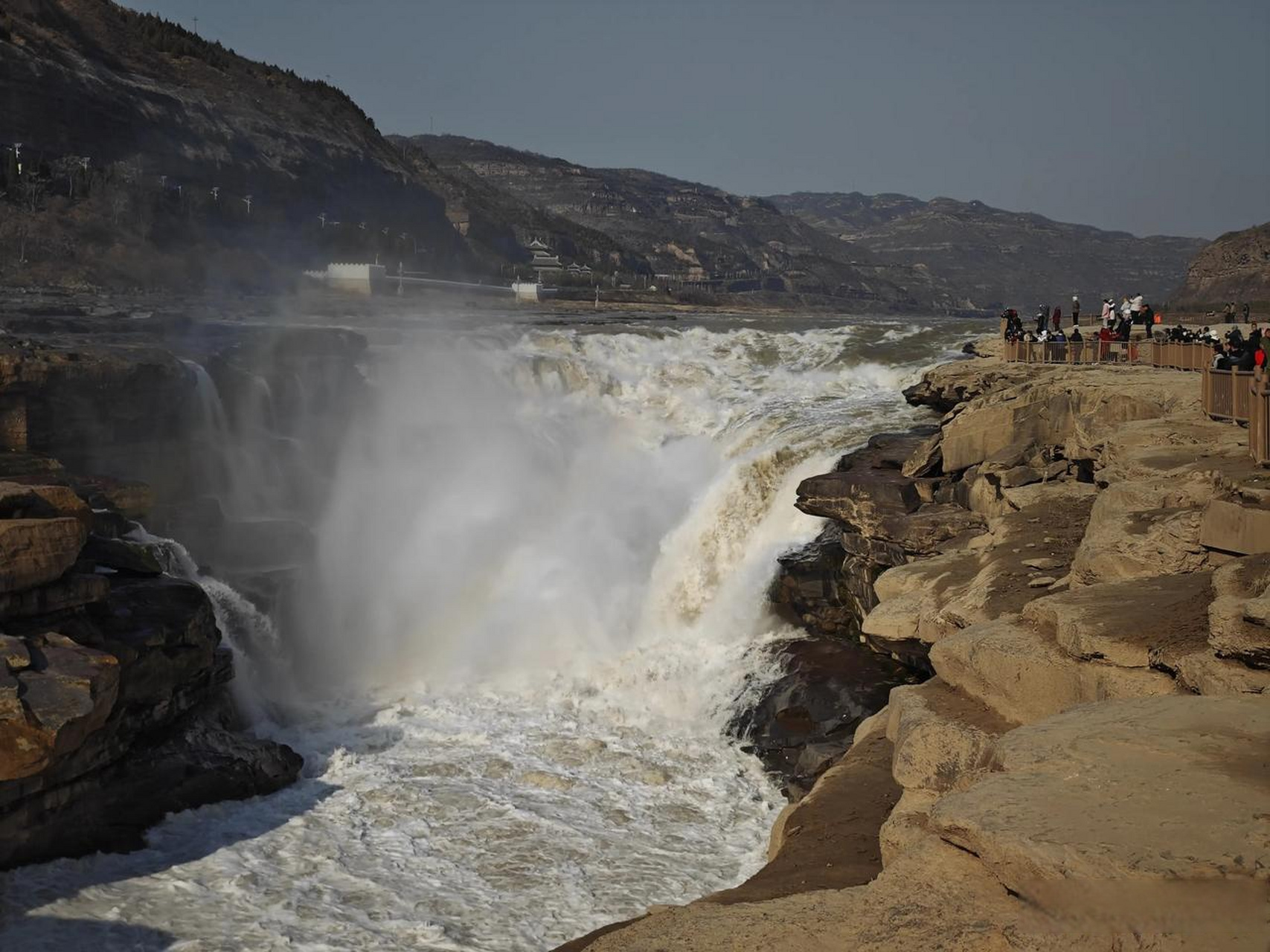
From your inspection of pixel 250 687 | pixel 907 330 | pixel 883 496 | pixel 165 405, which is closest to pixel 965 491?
pixel 883 496

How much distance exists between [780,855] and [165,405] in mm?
16414

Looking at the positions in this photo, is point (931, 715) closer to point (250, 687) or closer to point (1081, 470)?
point (1081, 470)

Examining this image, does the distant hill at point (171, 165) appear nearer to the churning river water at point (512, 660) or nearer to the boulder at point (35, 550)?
the churning river water at point (512, 660)

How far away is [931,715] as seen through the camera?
32.1 feet

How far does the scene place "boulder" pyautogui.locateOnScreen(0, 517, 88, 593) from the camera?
1273 cm

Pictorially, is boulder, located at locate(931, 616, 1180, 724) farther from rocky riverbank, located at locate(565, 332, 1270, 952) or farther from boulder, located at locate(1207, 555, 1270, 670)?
boulder, located at locate(1207, 555, 1270, 670)

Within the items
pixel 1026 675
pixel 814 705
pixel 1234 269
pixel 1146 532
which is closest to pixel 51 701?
pixel 1026 675

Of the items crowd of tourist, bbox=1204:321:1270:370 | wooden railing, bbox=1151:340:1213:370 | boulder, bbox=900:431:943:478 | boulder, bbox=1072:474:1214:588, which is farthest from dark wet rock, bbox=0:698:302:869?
wooden railing, bbox=1151:340:1213:370

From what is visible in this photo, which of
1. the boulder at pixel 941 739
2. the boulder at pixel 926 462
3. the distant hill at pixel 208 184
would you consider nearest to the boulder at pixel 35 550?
the boulder at pixel 941 739

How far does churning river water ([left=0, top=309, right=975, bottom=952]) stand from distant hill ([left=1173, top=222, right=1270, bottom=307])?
32.4 metres

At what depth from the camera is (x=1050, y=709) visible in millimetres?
9312

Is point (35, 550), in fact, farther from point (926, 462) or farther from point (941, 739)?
point (926, 462)

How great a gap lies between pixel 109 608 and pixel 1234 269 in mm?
59116

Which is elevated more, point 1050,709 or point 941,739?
point 1050,709
